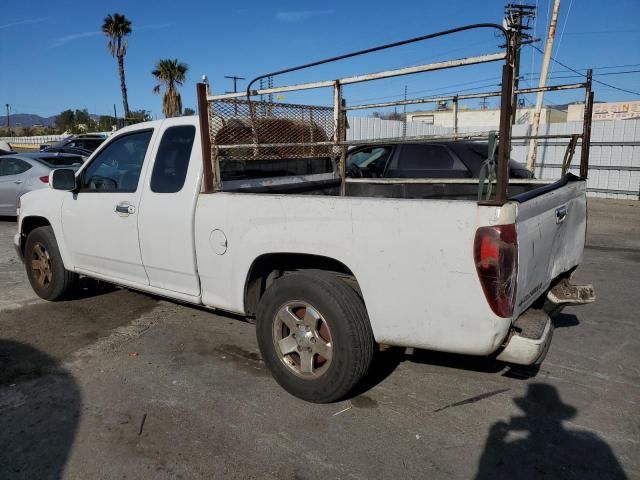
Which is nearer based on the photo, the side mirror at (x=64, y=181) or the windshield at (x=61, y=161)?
the side mirror at (x=64, y=181)

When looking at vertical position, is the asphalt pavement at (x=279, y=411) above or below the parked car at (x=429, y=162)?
below

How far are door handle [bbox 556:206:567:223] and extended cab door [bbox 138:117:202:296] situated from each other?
97.9 inches

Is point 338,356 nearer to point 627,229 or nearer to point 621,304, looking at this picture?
point 621,304

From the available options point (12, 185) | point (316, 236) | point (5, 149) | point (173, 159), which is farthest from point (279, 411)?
point (5, 149)

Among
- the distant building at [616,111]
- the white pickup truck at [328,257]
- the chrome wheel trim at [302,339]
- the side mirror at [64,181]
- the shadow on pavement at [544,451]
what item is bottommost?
the shadow on pavement at [544,451]

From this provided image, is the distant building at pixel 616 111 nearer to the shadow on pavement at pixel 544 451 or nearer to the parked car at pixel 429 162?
the parked car at pixel 429 162

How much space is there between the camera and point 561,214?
3.29m

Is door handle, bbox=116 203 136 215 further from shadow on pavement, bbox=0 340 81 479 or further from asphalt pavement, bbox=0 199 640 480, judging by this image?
shadow on pavement, bbox=0 340 81 479

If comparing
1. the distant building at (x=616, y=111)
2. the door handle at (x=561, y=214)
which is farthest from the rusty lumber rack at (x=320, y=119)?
the distant building at (x=616, y=111)

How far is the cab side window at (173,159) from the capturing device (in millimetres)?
3974

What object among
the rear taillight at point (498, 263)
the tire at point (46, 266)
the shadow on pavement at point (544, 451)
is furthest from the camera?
the tire at point (46, 266)

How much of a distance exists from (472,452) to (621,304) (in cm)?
346

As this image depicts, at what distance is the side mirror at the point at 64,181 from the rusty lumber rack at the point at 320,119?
1.73 metres

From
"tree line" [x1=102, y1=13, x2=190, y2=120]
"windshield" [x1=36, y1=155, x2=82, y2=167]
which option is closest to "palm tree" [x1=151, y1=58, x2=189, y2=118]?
"tree line" [x1=102, y1=13, x2=190, y2=120]
